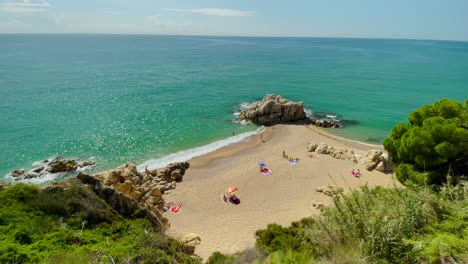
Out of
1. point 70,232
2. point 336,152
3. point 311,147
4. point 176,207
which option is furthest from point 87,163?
point 336,152

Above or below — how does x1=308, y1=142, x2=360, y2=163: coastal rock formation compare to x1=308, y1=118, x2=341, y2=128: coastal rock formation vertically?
below

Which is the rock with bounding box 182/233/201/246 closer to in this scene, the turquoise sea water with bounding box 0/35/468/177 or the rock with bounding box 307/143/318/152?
the turquoise sea water with bounding box 0/35/468/177

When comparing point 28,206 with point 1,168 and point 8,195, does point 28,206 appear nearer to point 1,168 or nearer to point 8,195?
point 8,195

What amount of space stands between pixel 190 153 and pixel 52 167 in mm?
12919

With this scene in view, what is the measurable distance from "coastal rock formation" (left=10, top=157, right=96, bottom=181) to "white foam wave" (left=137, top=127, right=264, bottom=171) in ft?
18.3

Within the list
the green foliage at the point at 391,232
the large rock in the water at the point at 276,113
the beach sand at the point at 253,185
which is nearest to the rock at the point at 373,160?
the beach sand at the point at 253,185

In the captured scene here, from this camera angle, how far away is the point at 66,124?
37656 mm

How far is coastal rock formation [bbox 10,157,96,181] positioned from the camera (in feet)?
84.8

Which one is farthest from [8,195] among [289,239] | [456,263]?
[456,263]

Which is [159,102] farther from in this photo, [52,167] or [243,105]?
[52,167]

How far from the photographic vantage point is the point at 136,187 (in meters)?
22.0

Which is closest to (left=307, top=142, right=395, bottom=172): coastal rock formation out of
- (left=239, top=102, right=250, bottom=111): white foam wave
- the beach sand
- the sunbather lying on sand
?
the beach sand

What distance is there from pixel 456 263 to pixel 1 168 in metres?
33.0

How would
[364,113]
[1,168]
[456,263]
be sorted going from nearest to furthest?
1. [456,263]
2. [1,168]
3. [364,113]
